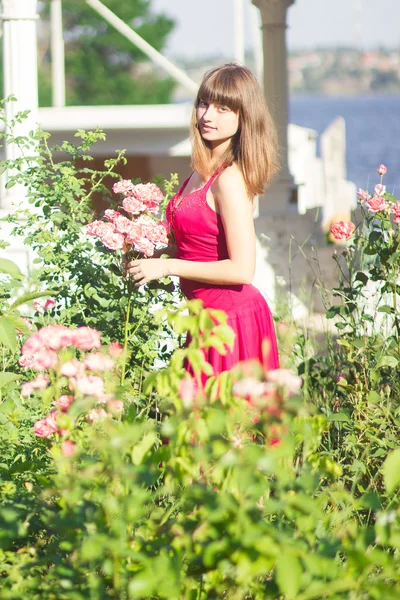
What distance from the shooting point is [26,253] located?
201 inches

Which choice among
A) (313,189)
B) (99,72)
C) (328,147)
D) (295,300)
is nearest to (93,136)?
(295,300)

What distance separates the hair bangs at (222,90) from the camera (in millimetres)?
2750

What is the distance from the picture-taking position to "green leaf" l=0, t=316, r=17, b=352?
261 centimetres

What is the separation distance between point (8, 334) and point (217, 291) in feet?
2.13

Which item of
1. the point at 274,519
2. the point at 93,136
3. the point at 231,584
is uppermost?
the point at 93,136

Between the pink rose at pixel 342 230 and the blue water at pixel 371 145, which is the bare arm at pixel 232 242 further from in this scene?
the blue water at pixel 371 145

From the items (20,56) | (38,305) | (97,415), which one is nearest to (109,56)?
(20,56)

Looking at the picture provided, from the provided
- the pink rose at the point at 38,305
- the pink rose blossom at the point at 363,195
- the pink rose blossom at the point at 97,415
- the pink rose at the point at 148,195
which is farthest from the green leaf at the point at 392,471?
the pink rose at the point at 38,305

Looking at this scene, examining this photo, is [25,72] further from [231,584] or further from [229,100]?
[231,584]

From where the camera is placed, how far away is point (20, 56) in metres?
5.09

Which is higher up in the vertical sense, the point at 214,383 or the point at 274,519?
the point at 214,383

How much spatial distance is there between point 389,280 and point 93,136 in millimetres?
1164

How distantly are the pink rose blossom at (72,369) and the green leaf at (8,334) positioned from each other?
0.63m

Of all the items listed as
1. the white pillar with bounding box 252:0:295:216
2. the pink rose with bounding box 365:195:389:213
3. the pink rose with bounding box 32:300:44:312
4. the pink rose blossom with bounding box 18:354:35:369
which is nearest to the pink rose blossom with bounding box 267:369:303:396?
the pink rose blossom with bounding box 18:354:35:369
